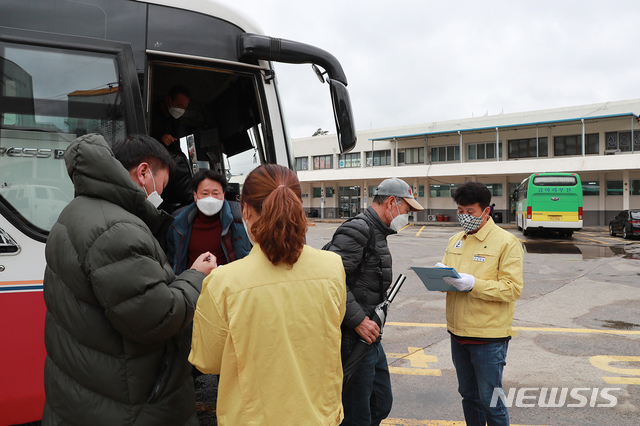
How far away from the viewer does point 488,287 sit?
105 inches

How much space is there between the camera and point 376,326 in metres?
2.46

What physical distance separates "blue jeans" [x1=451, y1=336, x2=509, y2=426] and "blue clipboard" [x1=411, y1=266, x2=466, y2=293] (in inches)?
17.4

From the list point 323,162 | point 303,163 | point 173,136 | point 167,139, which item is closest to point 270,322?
point 167,139

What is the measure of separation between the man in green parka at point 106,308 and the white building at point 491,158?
109ft

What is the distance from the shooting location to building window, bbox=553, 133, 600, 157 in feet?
102

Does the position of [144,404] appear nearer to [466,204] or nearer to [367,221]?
[367,221]

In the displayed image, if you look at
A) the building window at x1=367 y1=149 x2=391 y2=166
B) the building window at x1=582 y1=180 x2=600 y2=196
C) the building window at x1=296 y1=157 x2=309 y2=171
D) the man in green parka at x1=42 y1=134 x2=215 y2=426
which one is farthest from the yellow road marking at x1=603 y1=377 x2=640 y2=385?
the building window at x1=296 y1=157 x2=309 y2=171

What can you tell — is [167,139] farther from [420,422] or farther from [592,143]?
[592,143]

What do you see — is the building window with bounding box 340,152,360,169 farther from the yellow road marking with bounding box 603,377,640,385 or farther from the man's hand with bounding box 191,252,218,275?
the man's hand with bounding box 191,252,218,275

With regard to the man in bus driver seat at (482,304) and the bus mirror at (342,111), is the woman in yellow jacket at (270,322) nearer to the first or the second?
the man in bus driver seat at (482,304)

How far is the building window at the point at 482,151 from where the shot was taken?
35.1m

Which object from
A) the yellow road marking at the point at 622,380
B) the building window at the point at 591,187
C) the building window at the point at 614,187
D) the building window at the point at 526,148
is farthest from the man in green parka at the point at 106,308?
the building window at the point at 526,148

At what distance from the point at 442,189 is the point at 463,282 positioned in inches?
1405

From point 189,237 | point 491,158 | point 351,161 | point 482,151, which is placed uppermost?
point 351,161
